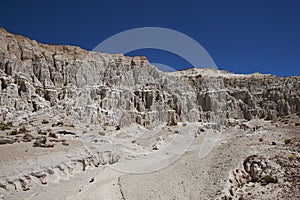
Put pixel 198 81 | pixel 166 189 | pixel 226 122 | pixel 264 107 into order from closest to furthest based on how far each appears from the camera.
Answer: pixel 166 189 → pixel 226 122 → pixel 264 107 → pixel 198 81

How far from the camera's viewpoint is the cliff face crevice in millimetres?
41606

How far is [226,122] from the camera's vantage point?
Result: 196 feet

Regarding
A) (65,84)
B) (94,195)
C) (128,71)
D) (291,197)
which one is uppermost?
(128,71)

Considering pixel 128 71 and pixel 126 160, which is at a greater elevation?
pixel 128 71

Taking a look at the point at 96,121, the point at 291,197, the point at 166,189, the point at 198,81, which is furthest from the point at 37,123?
the point at 198,81

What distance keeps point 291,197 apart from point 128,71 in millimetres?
52310

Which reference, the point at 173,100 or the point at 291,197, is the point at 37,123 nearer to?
the point at 291,197

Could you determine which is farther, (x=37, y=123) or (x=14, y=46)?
(x=14, y=46)

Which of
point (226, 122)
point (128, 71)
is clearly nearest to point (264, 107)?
point (226, 122)

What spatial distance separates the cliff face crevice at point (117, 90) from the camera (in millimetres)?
41606

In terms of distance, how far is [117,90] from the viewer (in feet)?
174

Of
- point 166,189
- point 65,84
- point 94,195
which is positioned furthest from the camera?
point 65,84

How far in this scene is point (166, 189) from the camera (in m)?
10.5

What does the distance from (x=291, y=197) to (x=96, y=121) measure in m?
38.8
